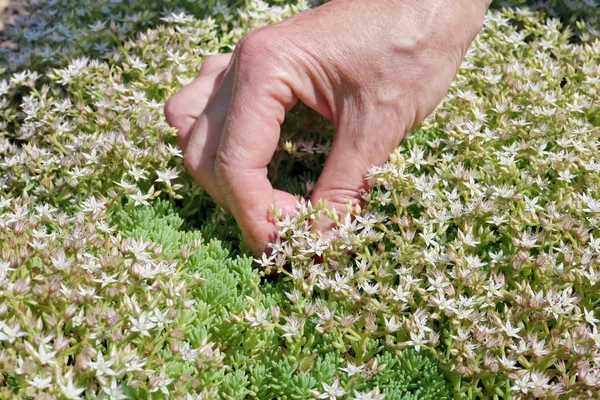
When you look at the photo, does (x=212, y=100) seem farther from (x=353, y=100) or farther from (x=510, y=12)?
(x=510, y=12)

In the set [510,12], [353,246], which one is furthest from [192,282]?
[510,12]

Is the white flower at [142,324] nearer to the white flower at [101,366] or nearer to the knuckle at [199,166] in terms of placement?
the white flower at [101,366]

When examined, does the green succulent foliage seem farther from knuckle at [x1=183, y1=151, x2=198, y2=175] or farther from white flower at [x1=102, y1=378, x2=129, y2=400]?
knuckle at [x1=183, y1=151, x2=198, y2=175]

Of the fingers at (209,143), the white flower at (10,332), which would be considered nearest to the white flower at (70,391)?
the white flower at (10,332)

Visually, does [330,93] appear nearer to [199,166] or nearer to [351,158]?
[351,158]

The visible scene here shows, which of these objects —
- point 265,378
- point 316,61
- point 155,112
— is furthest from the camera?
point 155,112

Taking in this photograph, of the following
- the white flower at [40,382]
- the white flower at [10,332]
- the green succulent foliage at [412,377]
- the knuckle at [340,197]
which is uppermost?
the knuckle at [340,197]
